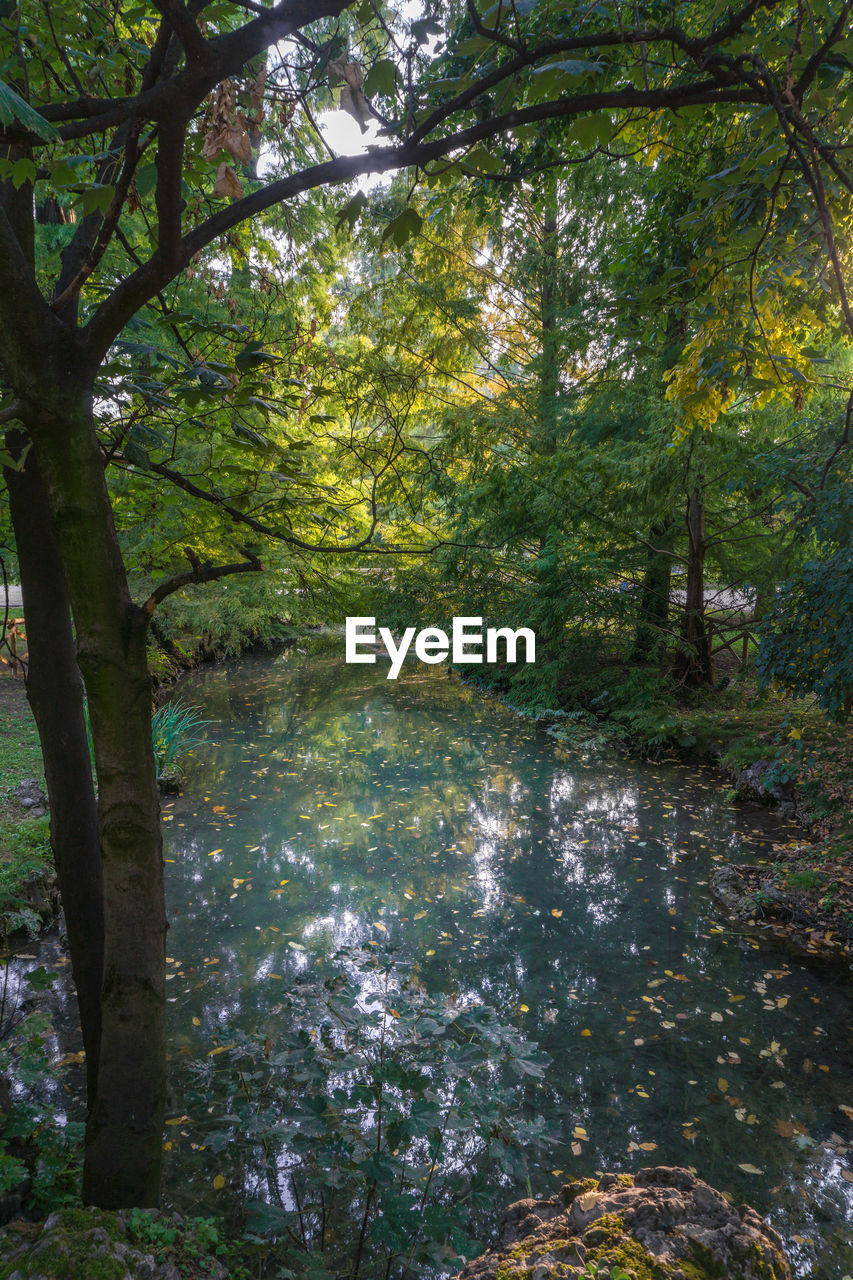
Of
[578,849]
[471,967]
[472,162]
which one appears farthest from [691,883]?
[472,162]

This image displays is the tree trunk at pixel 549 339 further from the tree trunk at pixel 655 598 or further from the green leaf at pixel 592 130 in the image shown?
the green leaf at pixel 592 130

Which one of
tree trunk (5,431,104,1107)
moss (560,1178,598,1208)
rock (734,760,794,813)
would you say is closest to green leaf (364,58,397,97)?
tree trunk (5,431,104,1107)

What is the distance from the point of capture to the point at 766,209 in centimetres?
244

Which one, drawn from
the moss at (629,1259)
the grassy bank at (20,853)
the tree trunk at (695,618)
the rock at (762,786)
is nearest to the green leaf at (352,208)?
the moss at (629,1259)

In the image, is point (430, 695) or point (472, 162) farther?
point (430, 695)

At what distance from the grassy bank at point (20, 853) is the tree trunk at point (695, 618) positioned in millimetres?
6926

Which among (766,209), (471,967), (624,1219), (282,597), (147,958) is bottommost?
(471,967)

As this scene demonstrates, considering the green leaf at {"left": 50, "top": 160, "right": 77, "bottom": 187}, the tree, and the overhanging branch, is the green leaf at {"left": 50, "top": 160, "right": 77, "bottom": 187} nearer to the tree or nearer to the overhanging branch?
the tree

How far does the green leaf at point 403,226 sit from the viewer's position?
151 centimetres

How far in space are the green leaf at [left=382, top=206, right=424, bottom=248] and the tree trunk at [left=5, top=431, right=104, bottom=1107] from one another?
1.27m

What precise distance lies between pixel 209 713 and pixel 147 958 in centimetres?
882

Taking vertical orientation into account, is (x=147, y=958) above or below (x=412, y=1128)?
above

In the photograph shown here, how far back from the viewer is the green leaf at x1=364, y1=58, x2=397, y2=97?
1329mm

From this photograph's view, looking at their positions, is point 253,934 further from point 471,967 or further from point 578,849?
point 578,849
